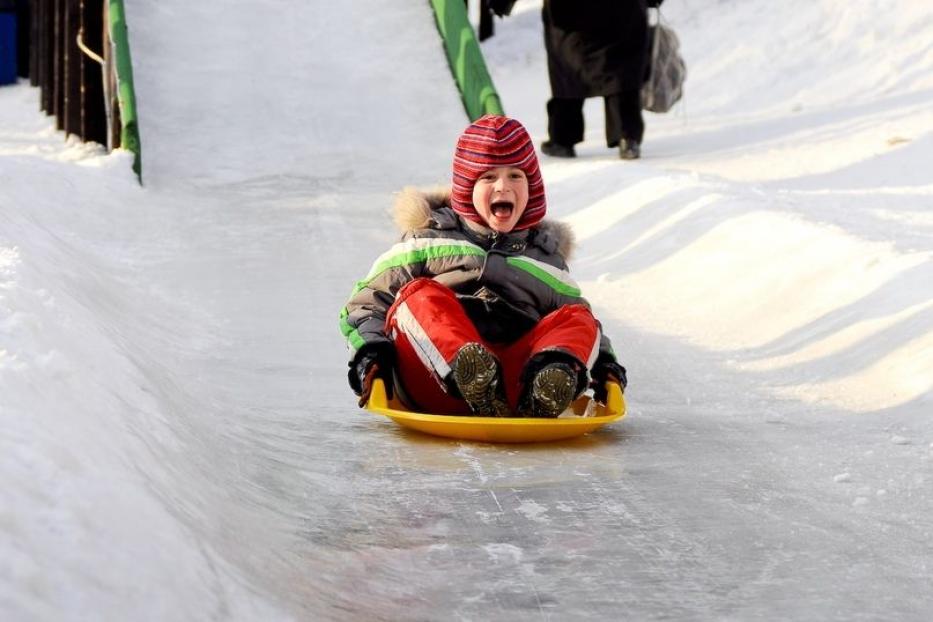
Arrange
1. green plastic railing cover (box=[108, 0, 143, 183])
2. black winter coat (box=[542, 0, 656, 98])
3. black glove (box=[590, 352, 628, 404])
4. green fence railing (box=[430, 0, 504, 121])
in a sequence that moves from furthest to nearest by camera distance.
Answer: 1. black winter coat (box=[542, 0, 656, 98])
2. green fence railing (box=[430, 0, 504, 121])
3. green plastic railing cover (box=[108, 0, 143, 183])
4. black glove (box=[590, 352, 628, 404])

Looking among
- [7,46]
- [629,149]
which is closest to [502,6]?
[629,149]

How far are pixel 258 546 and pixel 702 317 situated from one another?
3.21m

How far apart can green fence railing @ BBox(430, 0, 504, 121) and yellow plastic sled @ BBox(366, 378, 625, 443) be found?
5.94 meters

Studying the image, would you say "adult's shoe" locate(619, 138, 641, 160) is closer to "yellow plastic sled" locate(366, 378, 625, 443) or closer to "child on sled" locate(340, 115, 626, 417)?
"child on sled" locate(340, 115, 626, 417)

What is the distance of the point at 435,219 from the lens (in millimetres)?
4066

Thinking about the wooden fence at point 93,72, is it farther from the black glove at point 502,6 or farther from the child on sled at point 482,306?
the child on sled at point 482,306

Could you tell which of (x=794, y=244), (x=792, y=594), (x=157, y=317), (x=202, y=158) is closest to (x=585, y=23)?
(x=202, y=158)

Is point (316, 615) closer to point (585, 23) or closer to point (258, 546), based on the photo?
point (258, 546)

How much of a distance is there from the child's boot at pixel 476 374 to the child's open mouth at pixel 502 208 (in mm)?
572

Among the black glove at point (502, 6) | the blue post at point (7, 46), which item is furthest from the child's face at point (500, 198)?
the blue post at point (7, 46)

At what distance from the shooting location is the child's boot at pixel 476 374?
3.51 meters

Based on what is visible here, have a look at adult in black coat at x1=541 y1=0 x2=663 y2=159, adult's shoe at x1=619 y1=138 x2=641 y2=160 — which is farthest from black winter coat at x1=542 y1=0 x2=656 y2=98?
adult's shoe at x1=619 y1=138 x2=641 y2=160

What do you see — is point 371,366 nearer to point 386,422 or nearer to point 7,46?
point 386,422

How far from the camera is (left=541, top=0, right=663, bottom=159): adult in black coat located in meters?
9.95
